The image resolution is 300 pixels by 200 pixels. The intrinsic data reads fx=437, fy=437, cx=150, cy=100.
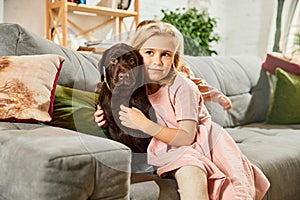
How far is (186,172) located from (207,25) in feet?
8.50

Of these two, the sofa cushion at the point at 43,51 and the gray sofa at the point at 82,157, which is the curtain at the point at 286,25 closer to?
the gray sofa at the point at 82,157

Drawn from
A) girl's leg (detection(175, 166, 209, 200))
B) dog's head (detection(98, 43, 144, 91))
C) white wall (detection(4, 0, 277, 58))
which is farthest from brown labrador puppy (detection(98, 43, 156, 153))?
white wall (detection(4, 0, 277, 58))

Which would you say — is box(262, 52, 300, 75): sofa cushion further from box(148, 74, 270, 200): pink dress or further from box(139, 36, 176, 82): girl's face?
box(139, 36, 176, 82): girl's face

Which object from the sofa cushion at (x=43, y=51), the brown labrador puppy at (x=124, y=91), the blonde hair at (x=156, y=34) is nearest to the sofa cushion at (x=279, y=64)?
the sofa cushion at (x=43, y=51)

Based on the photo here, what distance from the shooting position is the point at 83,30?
348cm

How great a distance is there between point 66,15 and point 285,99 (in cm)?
159

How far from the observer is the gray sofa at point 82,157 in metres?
1.10

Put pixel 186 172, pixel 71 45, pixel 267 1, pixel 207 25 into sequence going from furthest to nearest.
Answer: pixel 267 1 < pixel 207 25 < pixel 71 45 < pixel 186 172

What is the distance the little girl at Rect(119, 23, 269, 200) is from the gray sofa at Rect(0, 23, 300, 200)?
9 cm

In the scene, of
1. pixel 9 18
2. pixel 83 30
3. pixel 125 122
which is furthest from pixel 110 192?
pixel 83 30

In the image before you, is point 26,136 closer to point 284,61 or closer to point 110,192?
point 110,192

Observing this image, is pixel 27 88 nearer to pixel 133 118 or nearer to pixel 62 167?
pixel 133 118

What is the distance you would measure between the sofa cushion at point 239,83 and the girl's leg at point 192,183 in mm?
1114

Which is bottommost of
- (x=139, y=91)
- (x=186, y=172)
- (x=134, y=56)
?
(x=186, y=172)
